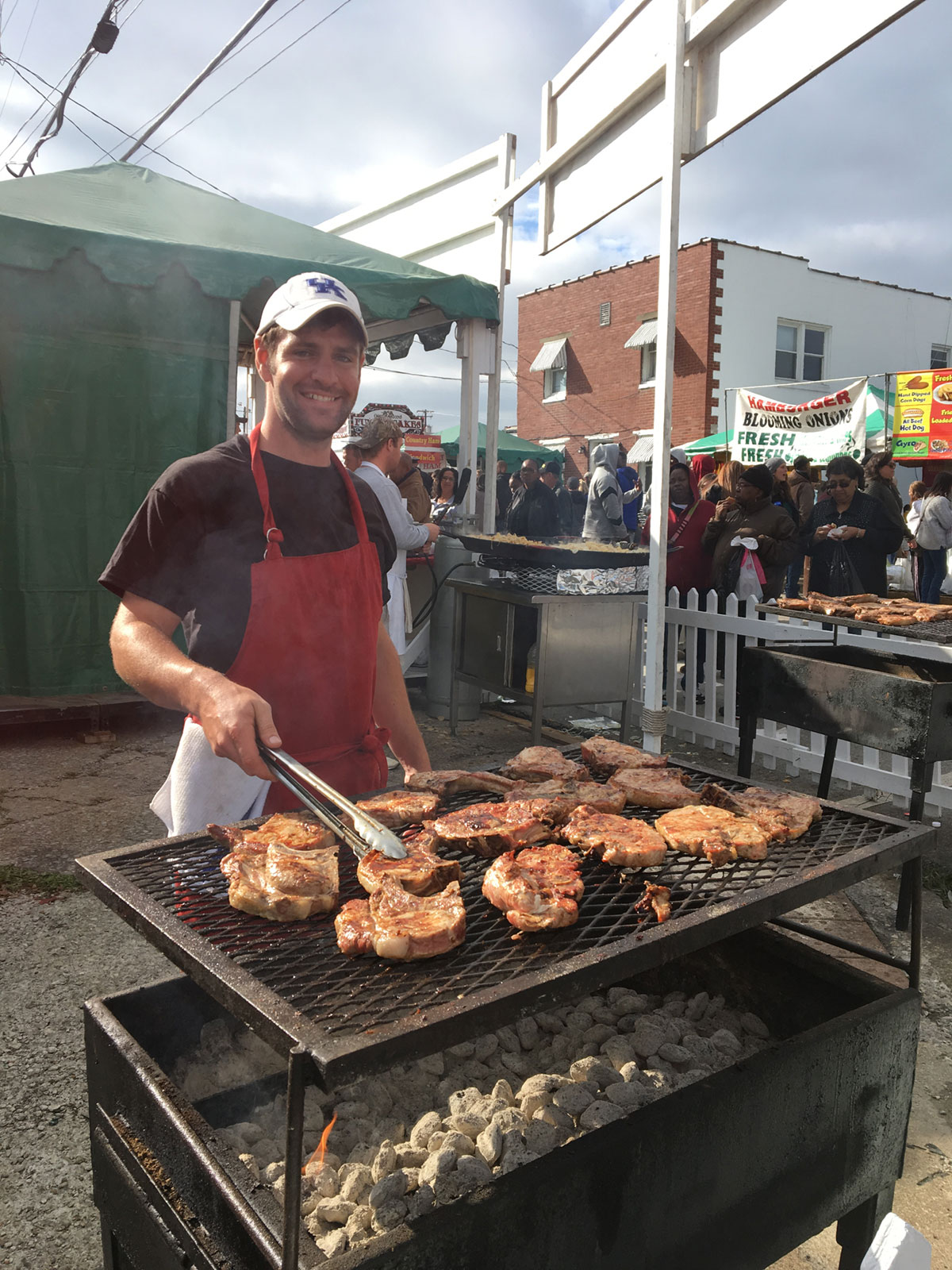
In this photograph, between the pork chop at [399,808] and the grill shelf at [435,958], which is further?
the pork chop at [399,808]

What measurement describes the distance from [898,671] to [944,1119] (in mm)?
2328

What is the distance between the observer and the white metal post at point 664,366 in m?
4.60

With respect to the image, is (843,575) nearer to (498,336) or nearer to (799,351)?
(498,336)

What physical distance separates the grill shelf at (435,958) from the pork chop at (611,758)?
0.54m

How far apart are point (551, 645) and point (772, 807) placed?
4077mm

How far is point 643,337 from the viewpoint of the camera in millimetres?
23125

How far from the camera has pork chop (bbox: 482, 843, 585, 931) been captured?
152 cm

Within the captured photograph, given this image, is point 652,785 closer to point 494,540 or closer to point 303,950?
point 303,950

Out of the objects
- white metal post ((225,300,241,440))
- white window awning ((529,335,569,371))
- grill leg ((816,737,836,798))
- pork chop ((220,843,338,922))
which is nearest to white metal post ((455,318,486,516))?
white metal post ((225,300,241,440))

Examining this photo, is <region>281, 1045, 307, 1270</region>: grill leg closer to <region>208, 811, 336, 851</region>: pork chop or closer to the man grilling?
<region>208, 811, 336, 851</region>: pork chop

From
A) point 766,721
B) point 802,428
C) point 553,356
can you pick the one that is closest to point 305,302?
point 766,721

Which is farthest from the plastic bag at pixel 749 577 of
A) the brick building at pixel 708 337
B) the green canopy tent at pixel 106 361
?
the brick building at pixel 708 337

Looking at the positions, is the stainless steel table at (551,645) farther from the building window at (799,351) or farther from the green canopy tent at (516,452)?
the building window at (799,351)

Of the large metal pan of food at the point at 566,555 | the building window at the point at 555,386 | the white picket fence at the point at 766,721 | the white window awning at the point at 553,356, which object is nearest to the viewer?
the white picket fence at the point at 766,721
